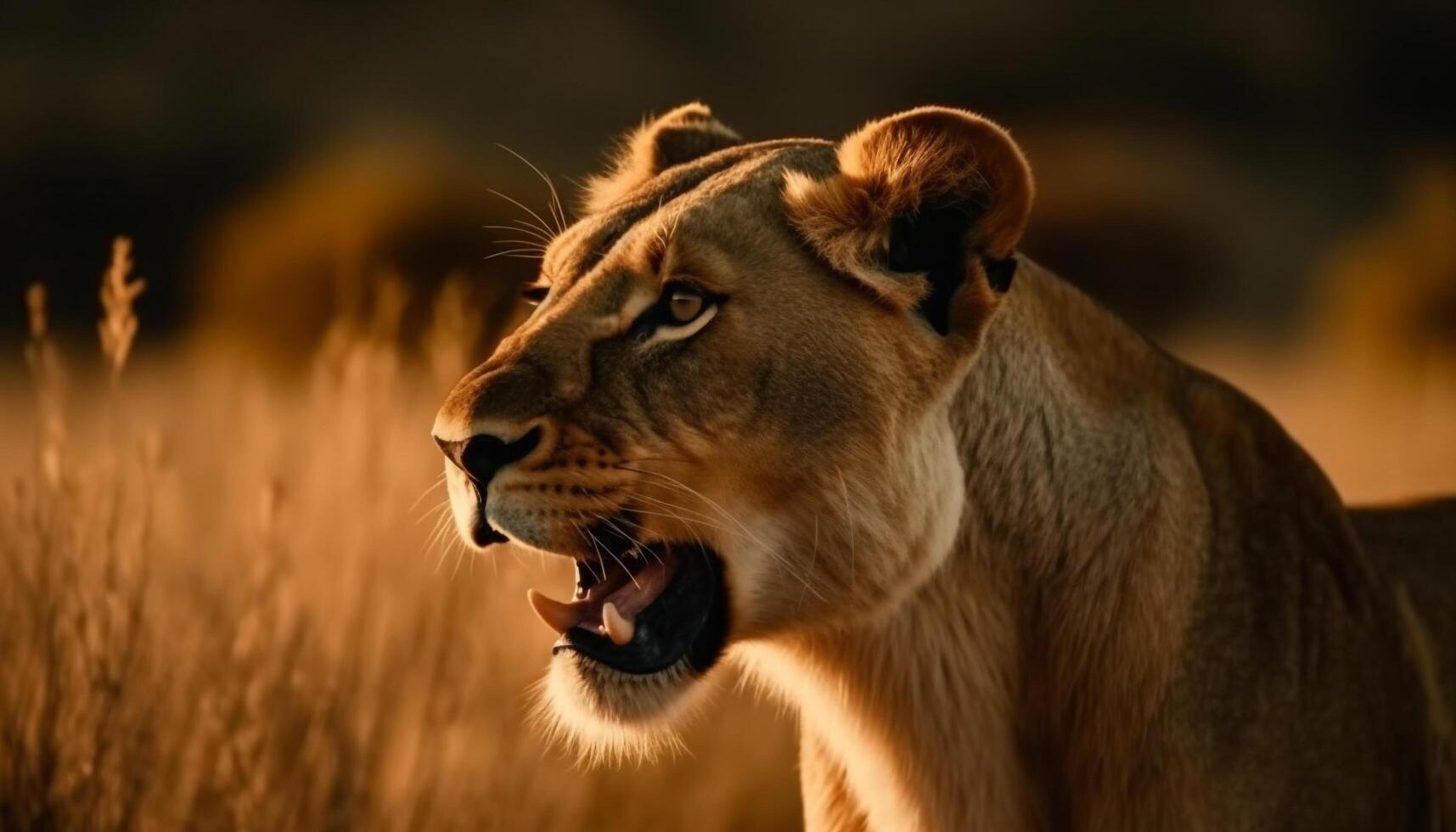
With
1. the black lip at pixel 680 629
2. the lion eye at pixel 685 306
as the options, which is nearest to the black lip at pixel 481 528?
the black lip at pixel 680 629

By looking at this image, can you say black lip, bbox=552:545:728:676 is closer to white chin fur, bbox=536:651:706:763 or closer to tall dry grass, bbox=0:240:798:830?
white chin fur, bbox=536:651:706:763

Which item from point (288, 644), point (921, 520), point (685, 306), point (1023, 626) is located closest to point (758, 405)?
point (685, 306)

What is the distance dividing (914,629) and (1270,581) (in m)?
0.68

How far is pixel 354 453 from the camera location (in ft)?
14.7

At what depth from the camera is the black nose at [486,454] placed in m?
2.56

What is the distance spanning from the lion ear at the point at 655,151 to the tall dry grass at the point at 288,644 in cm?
88

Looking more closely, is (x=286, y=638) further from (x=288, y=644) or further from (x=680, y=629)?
(x=680, y=629)

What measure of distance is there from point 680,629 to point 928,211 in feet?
2.72

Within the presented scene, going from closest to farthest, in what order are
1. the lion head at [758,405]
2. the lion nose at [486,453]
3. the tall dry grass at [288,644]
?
the lion nose at [486,453]
the lion head at [758,405]
the tall dry grass at [288,644]

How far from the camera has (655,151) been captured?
137 inches

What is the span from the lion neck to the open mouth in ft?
0.91

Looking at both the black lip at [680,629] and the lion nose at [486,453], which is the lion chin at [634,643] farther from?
the lion nose at [486,453]

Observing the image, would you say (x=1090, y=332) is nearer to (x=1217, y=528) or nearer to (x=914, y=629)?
(x=1217, y=528)

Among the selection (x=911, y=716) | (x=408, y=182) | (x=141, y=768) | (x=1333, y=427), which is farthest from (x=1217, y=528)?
(x=408, y=182)
